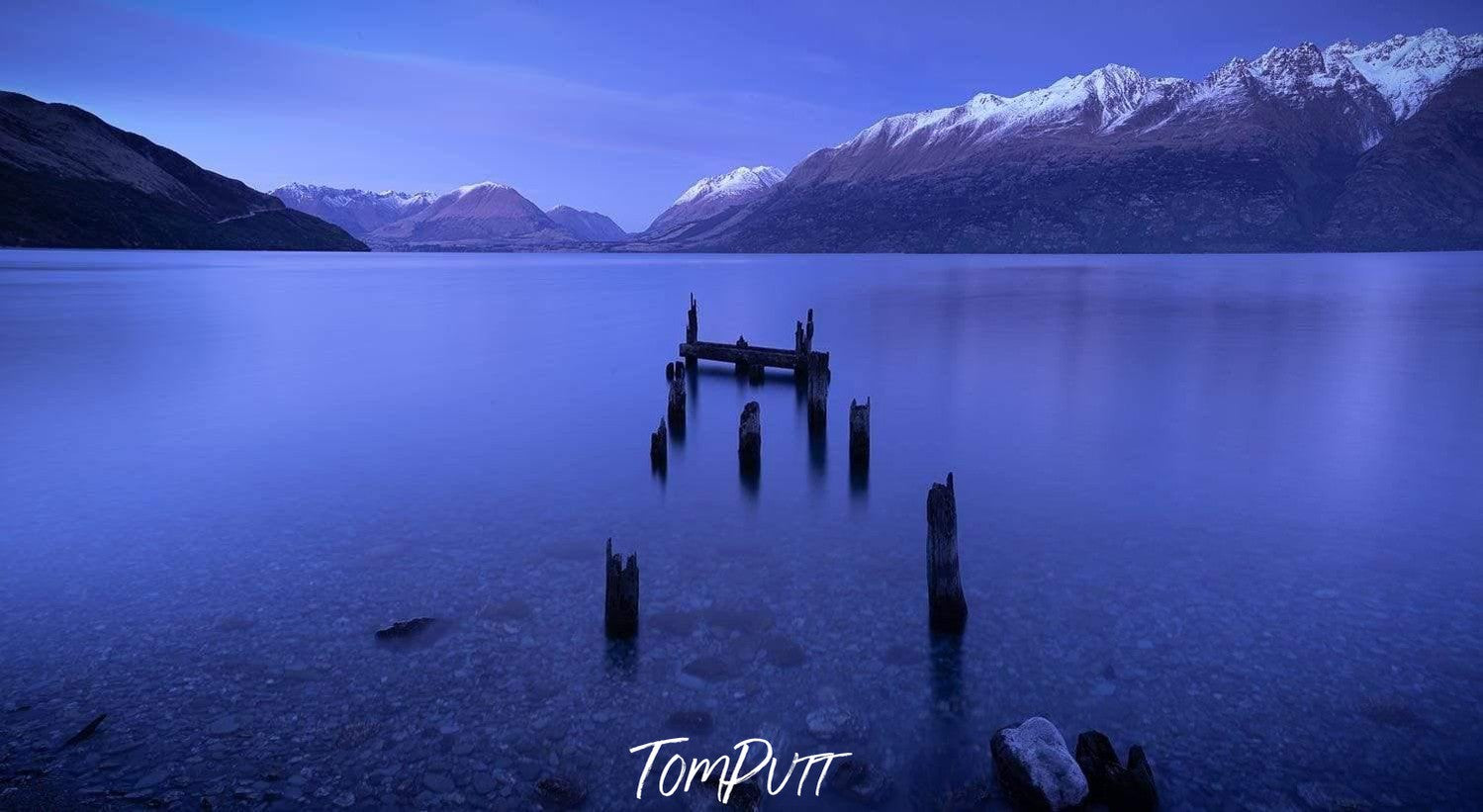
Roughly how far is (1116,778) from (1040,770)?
73cm

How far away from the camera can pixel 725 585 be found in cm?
1317

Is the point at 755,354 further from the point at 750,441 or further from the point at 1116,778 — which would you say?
the point at 1116,778

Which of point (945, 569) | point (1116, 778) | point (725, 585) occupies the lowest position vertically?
point (725, 585)

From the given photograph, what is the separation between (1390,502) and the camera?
58.2ft

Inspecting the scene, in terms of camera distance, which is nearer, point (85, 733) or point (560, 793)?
point (560, 793)

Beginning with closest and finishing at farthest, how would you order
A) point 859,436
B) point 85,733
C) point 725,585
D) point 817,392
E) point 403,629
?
point 85,733 < point 403,629 < point 725,585 < point 859,436 < point 817,392

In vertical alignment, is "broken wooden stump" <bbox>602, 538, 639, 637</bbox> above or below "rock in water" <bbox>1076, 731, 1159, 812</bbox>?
above

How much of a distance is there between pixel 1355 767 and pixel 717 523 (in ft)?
34.2

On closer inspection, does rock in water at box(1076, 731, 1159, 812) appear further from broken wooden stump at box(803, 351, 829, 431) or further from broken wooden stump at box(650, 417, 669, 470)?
broken wooden stump at box(803, 351, 829, 431)

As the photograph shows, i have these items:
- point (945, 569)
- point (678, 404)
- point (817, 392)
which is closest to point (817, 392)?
point (817, 392)

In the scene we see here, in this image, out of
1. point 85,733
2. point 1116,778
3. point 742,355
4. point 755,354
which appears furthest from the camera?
point 742,355

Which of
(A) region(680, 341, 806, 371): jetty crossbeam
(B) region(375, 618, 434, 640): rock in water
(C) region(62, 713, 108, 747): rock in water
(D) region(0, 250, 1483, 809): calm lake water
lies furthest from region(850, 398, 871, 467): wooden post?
(C) region(62, 713, 108, 747): rock in water

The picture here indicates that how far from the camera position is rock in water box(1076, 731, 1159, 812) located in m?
7.89

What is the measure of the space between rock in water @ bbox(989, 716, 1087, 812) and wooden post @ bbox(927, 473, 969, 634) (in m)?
3.18
